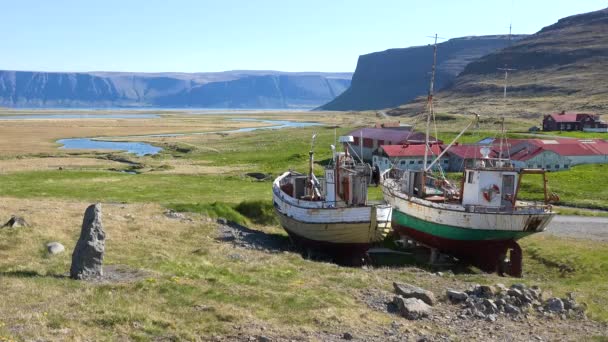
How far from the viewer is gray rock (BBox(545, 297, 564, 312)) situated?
67.4 ft

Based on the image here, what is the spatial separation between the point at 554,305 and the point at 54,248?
19.5m

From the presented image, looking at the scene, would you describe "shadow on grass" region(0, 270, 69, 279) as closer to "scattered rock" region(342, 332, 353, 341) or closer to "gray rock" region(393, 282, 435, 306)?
"scattered rock" region(342, 332, 353, 341)

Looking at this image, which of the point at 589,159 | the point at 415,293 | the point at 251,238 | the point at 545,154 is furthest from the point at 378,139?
the point at 415,293

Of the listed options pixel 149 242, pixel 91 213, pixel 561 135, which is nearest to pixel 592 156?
pixel 561 135

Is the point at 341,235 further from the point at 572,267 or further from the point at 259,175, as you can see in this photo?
the point at 259,175

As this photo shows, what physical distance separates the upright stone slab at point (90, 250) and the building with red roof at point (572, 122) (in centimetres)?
11637

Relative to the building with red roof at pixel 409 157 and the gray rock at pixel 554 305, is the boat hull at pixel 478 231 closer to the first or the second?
the gray rock at pixel 554 305

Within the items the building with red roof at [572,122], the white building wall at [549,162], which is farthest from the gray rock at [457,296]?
the building with red roof at [572,122]

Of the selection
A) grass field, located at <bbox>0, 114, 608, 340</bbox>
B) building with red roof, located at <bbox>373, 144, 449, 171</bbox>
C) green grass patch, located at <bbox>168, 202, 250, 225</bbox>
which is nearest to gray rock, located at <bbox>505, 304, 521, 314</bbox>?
grass field, located at <bbox>0, 114, 608, 340</bbox>

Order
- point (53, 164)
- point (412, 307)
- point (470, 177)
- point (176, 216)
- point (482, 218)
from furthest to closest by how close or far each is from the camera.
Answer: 1. point (53, 164)
2. point (176, 216)
3. point (470, 177)
4. point (482, 218)
5. point (412, 307)

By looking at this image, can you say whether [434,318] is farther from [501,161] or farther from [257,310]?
[501,161]

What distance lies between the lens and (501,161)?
121 ft

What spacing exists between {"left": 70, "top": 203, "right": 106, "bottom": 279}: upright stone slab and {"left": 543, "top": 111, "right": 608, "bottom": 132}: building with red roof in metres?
116

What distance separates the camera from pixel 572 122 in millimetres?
121125
